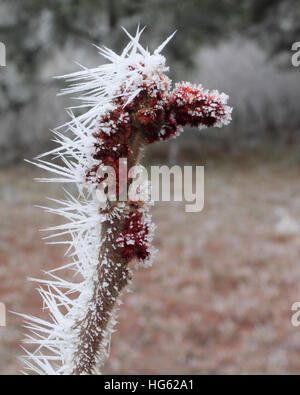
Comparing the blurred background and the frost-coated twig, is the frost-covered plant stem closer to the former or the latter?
the frost-coated twig

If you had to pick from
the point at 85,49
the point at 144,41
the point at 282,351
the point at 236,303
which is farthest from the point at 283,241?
the point at 85,49

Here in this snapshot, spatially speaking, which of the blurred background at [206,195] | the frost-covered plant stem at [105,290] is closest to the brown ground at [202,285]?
the blurred background at [206,195]

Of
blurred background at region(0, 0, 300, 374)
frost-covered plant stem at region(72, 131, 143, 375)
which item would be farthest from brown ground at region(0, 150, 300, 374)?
frost-covered plant stem at region(72, 131, 143, 375)

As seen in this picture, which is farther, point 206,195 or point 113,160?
point 206,195

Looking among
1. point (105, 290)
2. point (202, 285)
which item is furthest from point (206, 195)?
point (105, 290)

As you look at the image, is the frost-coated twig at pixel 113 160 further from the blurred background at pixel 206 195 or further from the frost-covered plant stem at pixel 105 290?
the blurred background at pixel 206 195

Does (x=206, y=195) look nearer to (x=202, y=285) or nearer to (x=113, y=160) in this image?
(x=202, y=285)

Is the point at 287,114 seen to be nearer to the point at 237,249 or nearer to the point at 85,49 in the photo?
the point at 85,49
